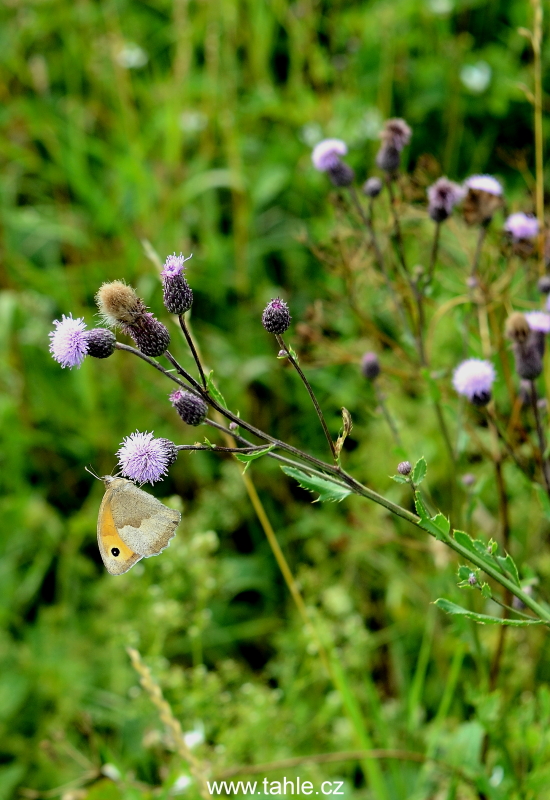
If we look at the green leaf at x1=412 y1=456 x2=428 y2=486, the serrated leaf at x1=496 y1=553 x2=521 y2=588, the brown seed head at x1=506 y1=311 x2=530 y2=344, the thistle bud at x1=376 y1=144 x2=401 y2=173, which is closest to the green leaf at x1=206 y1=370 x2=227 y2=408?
the green leaf at x1=412 y1=456 x2=428 y2=486

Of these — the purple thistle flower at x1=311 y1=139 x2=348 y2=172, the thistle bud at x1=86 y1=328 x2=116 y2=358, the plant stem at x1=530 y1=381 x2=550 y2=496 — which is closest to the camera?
the thistle bud at x1=86 y1=328 x2=116 y2=358

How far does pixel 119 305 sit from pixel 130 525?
0.42 metres

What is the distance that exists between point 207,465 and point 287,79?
7.97 ft

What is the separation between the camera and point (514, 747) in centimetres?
209

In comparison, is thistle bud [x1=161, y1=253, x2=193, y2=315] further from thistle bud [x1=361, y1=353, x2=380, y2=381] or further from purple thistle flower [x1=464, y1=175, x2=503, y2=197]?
purple thistle flower [x1=464, y1=175, x2=503, y2=197]

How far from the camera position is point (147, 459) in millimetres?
1188

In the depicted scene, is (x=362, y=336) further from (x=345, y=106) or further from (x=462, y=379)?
(x=462, y=379)

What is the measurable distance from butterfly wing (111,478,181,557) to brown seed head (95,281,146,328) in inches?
12.5

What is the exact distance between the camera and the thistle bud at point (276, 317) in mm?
1252

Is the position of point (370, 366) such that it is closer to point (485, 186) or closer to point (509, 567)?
point (485, 186)

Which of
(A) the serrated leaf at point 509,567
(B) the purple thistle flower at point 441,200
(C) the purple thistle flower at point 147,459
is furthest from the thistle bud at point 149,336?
(B) the purple thistle flower at point 441,200

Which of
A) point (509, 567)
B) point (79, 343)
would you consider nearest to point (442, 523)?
point (509, 567)

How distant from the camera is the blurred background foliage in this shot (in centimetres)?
223

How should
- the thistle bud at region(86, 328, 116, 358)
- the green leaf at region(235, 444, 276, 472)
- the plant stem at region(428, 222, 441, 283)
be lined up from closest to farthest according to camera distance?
1. the green leaf at region(235, 444, 276, 472)
2. the thistle bud at region(86, 328, 116, 358)
3. the plant stem at region(428, 222, 441, 283)
